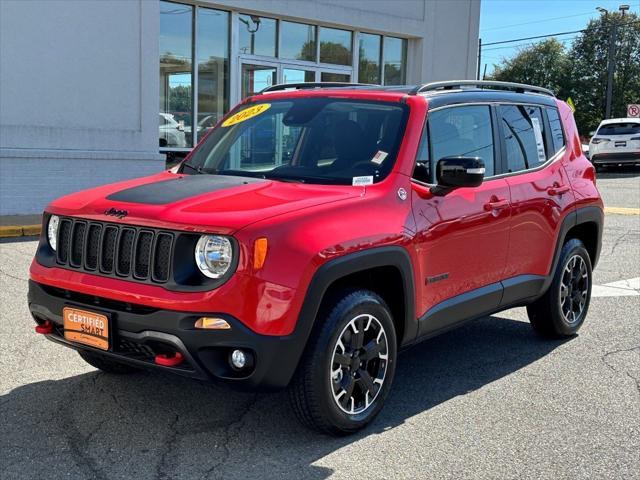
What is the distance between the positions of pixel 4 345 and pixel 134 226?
2.30 m

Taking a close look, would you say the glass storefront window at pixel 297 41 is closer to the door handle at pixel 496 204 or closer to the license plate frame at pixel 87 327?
the door handle at pixel 496 204

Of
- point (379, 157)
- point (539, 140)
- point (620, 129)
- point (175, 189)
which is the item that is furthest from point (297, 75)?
point (620, 129)

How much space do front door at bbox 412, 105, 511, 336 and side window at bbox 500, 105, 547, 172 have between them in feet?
0.64

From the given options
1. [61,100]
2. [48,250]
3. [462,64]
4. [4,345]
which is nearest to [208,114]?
[61,100]

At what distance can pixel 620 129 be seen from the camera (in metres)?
25.8

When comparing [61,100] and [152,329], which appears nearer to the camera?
[152,329]

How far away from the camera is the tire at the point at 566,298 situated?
5902mm

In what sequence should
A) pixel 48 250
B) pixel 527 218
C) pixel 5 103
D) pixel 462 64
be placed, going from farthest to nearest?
pixel 462 64 → pixel 5 103 → pixel 527 218 → pixel 48 250

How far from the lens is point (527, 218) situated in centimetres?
535

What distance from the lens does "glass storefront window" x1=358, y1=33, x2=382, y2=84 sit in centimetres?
1747

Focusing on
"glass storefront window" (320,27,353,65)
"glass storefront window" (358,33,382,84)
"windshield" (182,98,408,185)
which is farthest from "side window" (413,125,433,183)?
"glass storefront window" (358,33,382,84)

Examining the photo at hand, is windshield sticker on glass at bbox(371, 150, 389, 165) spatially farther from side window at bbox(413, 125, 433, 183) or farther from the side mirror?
the side mirror

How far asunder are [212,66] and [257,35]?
124 cm

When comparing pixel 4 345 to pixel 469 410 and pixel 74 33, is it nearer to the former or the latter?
pixel 469 410
